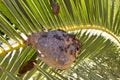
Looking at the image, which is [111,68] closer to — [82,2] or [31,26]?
[82,2]

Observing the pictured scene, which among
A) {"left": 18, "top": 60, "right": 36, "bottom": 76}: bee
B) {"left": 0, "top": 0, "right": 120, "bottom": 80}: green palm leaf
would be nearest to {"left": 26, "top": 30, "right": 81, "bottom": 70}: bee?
{"left": 0, "top": 0, "right": 120, "bottom": 80}: green palm leaf

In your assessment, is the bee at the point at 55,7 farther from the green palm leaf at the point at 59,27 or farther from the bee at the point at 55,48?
the bee at the point at 55,48

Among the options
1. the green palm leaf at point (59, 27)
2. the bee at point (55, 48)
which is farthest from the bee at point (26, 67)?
the bee at point (55, 48)

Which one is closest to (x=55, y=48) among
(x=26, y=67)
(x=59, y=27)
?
(x=26, y=67)

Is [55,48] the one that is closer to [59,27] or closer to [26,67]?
[26,67]

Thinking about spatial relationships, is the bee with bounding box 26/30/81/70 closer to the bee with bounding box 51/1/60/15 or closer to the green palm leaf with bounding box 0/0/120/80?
the green palm leaf with bounding box 0/0/120/80
